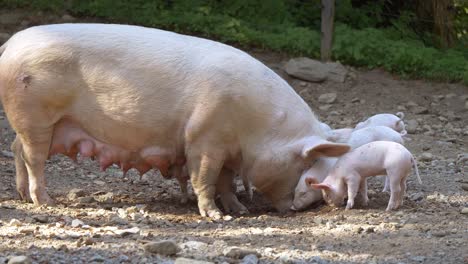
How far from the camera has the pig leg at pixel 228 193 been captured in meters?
7.07

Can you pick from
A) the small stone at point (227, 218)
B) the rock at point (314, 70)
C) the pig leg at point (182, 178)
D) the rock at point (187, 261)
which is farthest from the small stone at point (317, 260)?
the rock at point (314, 70)

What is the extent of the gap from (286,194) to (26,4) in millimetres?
6575

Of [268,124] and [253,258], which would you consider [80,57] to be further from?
[253,258]

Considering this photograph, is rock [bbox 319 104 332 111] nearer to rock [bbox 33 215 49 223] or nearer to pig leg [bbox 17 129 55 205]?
pig leg [bbox 17 129 55 205]

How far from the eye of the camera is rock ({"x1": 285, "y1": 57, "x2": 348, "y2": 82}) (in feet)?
38.8

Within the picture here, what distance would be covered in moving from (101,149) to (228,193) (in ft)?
3.36

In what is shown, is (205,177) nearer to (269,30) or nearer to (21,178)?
(21,178)

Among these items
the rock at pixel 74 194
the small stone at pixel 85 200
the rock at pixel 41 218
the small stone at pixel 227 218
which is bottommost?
the rock at pixel 74 194

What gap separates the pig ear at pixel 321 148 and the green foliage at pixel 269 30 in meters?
5.52

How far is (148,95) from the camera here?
666cm

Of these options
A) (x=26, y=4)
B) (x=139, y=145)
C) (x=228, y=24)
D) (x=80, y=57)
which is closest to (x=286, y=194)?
(x=139, y=145)

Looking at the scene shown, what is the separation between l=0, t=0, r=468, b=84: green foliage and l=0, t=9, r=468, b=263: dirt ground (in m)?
2.42

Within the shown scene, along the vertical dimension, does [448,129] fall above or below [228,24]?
below

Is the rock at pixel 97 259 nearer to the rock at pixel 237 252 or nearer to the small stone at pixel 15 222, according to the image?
the rock at pixel 237 252
